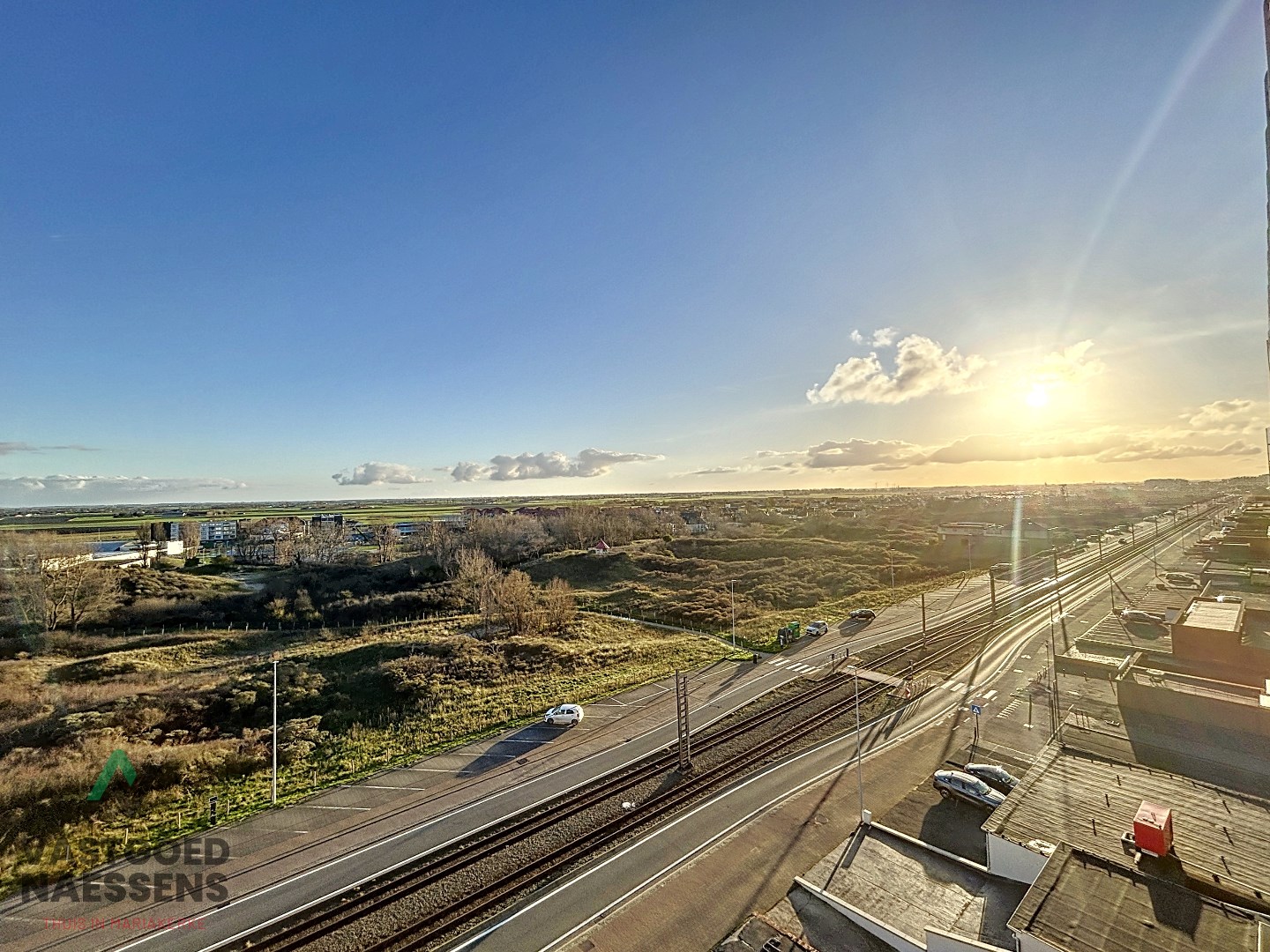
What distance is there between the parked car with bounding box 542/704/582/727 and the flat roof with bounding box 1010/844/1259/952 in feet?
Answer: 66.9

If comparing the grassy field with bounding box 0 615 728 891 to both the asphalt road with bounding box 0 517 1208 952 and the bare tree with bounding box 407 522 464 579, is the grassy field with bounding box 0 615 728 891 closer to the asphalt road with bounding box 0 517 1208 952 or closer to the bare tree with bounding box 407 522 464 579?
the asphalt road with bounding box 0 517 1208 952

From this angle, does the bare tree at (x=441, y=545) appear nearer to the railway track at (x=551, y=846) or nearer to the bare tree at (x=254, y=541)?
the bare tree at (x=254, y=541)

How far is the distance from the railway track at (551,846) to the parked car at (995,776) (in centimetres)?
515

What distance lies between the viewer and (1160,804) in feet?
52.0

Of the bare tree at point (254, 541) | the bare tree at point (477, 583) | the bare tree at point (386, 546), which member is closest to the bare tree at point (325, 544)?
the bare tree at point (386, 546)

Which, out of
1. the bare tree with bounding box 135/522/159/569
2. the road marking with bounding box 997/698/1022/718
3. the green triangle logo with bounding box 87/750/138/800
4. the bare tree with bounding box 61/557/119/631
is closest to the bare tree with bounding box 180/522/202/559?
the bare tree with bounding box 135/522/159/569

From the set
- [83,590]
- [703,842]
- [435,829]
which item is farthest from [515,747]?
[83,590]

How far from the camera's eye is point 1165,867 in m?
13.0

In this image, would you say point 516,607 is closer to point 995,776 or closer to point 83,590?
point 995,776

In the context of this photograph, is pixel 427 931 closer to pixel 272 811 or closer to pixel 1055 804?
pixel 272 811

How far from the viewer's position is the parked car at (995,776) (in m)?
20.8

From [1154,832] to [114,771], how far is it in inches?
1417

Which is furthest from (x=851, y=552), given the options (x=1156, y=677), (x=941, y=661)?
(x=1156, y=677)

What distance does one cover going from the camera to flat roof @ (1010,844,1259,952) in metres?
10.6
